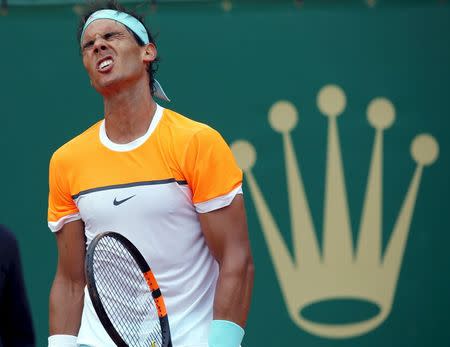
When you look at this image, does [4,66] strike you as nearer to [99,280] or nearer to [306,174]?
[306,174]

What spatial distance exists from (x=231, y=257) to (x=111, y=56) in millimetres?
723

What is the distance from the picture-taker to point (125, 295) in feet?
11.9

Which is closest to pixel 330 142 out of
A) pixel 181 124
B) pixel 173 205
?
pixel 181 124

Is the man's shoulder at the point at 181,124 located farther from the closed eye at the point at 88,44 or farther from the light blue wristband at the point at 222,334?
the light blue wristband at the point at 222,334

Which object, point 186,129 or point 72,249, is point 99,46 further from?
point 72,249

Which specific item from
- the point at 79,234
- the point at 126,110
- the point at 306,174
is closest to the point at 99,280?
the point at 79,234

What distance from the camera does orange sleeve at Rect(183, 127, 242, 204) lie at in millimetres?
3562

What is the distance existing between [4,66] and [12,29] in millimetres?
167

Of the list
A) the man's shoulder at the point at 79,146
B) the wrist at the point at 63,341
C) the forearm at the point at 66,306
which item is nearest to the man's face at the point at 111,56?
the man's shoulder at the point at 79,146

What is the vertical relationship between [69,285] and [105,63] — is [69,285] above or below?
below

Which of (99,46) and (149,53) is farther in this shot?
(149,53)

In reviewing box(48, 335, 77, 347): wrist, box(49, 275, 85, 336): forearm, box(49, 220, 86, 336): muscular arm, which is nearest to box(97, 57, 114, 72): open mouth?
box(49, 220, 86, 336): muscular arm

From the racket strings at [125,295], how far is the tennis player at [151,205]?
59mm

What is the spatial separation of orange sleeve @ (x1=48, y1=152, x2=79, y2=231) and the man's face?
0.87 ft
